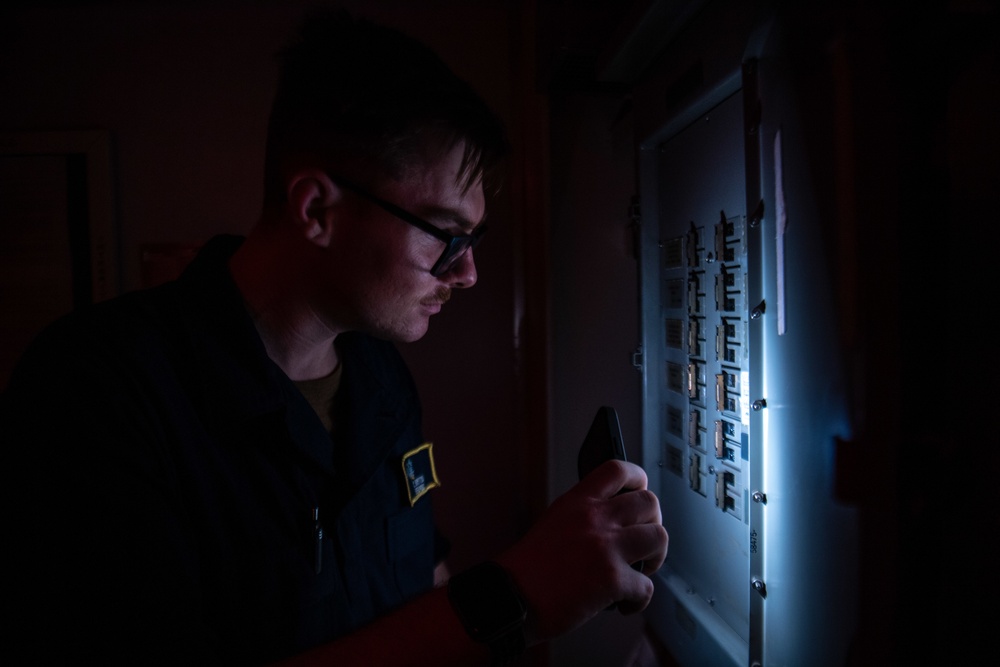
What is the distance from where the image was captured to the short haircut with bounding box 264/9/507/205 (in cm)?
93

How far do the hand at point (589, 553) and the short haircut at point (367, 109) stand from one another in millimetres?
622

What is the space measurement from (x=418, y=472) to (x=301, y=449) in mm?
364

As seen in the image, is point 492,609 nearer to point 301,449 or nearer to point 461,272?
point 301,449

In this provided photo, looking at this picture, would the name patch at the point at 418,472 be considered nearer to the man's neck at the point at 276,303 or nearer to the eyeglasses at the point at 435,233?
the man's neck at the point at 276,303

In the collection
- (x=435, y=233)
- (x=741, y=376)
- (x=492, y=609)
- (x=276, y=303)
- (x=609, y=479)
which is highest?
(x=435, y=233)

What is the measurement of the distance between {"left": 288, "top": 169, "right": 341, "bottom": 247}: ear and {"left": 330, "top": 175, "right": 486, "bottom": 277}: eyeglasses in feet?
0.07

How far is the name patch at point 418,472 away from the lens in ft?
3.79

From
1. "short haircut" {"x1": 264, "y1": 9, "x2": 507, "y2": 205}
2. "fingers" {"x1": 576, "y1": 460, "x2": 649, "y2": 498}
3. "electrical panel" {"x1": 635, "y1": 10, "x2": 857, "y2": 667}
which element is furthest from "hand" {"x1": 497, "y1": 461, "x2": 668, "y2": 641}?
"short haircut" {"x1": 264, "y1": 9, "x2": 507, "y2": 205}

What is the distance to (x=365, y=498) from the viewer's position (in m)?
1.04

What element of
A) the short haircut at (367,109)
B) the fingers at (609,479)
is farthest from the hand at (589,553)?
the short haircut at (367,109)

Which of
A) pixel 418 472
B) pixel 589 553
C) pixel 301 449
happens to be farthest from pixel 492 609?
pixel 418 472

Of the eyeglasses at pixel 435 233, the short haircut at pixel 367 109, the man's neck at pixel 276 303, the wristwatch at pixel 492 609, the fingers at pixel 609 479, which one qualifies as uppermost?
the short haircut at pixel 367 109

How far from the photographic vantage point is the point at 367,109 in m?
0.92

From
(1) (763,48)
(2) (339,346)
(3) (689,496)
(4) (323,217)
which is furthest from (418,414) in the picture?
(1) (763,48)
